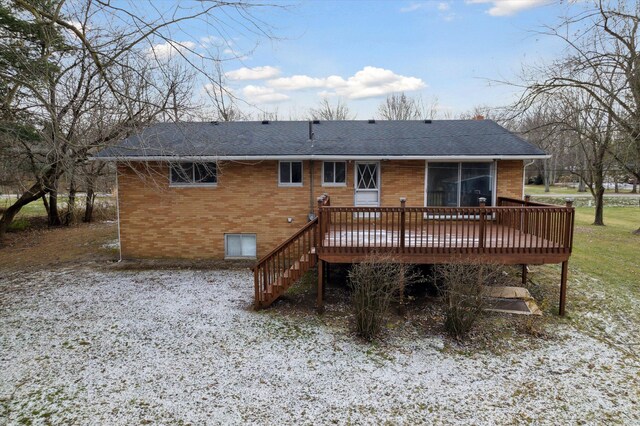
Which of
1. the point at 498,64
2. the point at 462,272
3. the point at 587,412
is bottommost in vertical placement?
the point at 587,412

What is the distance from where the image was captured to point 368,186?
11.8 metres

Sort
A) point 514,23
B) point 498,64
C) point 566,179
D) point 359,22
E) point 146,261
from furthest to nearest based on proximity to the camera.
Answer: point 566,179
point 146,261
point 498,64
point 514,23
point 359,22

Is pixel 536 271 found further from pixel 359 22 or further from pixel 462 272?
pixel 359 22

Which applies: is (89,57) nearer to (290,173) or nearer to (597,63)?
(290,173)

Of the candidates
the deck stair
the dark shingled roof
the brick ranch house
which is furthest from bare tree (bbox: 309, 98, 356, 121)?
the deck stair

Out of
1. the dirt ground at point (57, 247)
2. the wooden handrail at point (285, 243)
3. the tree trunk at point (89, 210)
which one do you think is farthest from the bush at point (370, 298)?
the tree trunk at point (89, 210)

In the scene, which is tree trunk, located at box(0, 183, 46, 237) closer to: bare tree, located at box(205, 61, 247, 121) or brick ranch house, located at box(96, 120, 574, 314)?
brick ranch house, located at box(96, 120, 574, 314)

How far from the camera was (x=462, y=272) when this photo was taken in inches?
293

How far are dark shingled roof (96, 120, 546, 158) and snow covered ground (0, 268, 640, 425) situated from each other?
4.60 meters

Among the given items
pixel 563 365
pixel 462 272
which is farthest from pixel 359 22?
pixel 563 365

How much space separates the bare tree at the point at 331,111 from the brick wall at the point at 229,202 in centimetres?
2942

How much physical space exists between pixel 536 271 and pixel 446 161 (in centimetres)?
405

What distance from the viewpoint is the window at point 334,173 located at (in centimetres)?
1169

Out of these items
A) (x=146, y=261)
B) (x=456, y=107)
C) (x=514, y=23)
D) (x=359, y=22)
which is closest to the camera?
(x=359, y=22)
